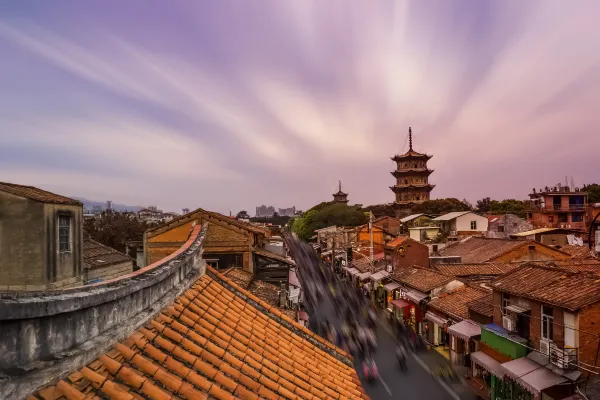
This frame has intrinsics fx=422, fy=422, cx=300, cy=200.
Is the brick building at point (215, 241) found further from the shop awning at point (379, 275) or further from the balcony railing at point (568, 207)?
A: the balcony railing at point (568, 207)

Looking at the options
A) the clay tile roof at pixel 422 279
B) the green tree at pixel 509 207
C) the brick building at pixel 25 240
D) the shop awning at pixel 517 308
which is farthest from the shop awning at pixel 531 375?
the green tree at pixel 509 207

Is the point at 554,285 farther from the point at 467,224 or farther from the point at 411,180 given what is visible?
the point at 411,180

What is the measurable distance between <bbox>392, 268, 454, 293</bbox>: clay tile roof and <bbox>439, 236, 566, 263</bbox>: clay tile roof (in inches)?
222

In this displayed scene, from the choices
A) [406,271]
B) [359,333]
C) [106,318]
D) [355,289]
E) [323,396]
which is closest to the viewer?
[106,318]

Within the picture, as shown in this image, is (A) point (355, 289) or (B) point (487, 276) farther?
(A) point (355, 289)

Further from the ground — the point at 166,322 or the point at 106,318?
the point at 106,318

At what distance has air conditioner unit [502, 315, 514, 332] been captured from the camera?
18.4 m

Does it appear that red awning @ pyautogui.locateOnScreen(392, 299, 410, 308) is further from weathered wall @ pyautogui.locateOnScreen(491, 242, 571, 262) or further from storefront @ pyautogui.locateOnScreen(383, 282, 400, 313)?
weathered wall @ pyautogui.locateOnScreen(491, 242, 571, 262)

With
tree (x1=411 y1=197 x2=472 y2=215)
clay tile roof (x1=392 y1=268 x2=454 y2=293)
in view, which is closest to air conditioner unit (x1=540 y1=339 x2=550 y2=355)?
clay tile roof (x1=392 y1=268 x2=454 y2=293)

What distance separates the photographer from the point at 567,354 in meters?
15.0

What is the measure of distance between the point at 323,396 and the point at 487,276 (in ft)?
91.4

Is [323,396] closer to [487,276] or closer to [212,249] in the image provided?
[212,249]

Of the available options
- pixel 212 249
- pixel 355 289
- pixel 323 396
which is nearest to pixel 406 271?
pixel 355 289

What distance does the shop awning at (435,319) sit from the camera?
24531 mm
